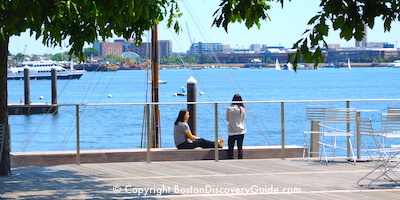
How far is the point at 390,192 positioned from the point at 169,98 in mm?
69360

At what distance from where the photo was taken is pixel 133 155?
12.7 meters

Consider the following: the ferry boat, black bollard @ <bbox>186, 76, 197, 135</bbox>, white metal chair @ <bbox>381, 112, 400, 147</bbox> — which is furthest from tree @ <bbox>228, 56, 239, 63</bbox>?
white metal chair @ <bbox>381, 112, 400, 147</bbox>

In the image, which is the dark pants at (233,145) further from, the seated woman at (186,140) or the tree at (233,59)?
the tree at (233,59)

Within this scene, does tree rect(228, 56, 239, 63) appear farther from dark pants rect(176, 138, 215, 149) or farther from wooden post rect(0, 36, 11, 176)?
wooden post rect(0, 36, 11, 176)

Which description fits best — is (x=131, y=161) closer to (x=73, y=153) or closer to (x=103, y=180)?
(x=73, y=153)

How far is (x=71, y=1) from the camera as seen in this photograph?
8414 millimetres

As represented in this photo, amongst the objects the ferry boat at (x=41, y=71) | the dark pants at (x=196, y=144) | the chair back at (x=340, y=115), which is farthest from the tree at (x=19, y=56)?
the chair back at (x=340, y=115)

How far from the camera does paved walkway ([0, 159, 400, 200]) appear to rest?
28.6ft

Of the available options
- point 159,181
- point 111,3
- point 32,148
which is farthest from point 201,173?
point 32,148

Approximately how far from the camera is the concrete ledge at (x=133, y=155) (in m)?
12.3

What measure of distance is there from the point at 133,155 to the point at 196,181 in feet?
10.1

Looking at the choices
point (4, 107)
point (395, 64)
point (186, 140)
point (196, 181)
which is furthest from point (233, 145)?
point (395, 64)

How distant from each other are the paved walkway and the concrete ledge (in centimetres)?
63

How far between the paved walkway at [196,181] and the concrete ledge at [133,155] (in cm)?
63
